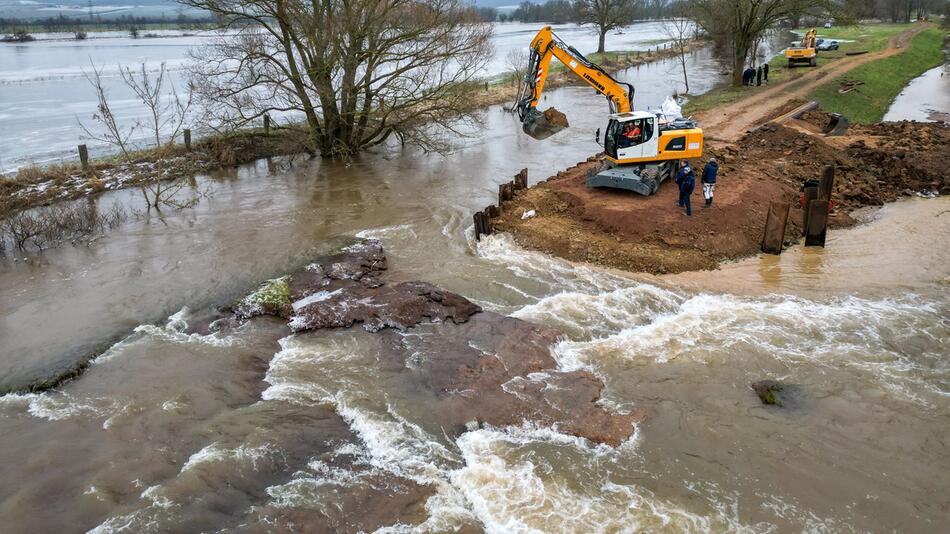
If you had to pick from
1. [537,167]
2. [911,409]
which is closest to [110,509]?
[911,409]

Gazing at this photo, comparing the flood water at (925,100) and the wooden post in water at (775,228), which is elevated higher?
the flood water at (925,100)

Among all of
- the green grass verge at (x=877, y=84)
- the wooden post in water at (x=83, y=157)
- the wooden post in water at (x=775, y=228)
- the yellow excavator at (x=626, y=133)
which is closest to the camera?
the wooden post in water at (x=775, y=228)

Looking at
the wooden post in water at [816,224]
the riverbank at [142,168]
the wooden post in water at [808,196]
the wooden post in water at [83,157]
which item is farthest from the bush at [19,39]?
the wooden post in water at [816,224]

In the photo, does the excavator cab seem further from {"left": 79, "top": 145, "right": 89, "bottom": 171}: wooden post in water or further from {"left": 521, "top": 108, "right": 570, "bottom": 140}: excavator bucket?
{"left": 79, "top": 145, "right": 89, "bottom": 171}: wooden post in water

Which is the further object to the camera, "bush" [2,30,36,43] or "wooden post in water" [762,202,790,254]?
"bush" [2,30,36,43]

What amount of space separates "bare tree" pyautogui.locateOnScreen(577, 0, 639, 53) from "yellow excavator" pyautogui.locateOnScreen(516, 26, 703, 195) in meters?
42.8

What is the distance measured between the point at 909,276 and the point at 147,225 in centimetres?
2032

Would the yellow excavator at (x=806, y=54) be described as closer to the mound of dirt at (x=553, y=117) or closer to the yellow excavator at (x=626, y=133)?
the mound of dirt at (x=553, y=117)

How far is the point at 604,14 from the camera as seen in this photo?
5847 centimetres

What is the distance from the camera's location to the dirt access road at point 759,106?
2554cm

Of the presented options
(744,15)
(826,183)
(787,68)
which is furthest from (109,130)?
(787,68)

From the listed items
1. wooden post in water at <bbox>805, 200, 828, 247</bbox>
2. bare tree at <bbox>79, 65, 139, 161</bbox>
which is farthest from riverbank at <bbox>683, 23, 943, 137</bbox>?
bare tree at <bbox>79, 65, 139, 161</bbox>

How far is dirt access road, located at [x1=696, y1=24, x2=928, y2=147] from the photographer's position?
25536mm

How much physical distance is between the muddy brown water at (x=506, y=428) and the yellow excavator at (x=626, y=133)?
3.61m
